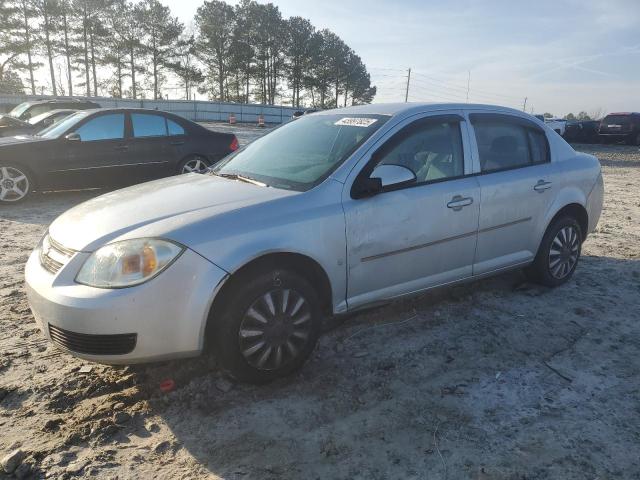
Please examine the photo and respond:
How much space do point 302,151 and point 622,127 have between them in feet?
81.8

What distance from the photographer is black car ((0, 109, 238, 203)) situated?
7.73 m

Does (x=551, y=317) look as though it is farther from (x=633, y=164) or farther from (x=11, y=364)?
(x=633, y=164)

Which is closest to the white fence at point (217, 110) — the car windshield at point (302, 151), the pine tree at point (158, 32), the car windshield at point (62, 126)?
the pine tree at point (158, 32)

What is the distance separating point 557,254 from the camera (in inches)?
183

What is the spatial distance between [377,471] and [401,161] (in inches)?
81.4

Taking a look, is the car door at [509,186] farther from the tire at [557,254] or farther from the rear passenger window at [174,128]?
the rear passenger window at [174,128]

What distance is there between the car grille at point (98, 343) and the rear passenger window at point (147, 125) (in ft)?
21.1

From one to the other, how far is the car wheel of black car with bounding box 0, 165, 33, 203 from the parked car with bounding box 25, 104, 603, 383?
514 cm

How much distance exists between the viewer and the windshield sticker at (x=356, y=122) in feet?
12.1

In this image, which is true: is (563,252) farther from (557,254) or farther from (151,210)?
(151,210)

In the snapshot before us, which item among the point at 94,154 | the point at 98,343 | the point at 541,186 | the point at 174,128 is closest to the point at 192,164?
the point at 174,128

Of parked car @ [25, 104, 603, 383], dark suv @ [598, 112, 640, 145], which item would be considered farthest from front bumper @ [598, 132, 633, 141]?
parked car @ [25, 104, 603, 383]

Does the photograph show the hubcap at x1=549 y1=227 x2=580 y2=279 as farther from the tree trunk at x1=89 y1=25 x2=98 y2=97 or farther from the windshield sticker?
the tree trunk at x1=89 y1=25 x2=98 y2=97

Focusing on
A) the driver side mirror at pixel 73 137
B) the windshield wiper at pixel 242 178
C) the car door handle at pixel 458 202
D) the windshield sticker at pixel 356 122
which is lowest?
the car door handle at pixel 458 202
